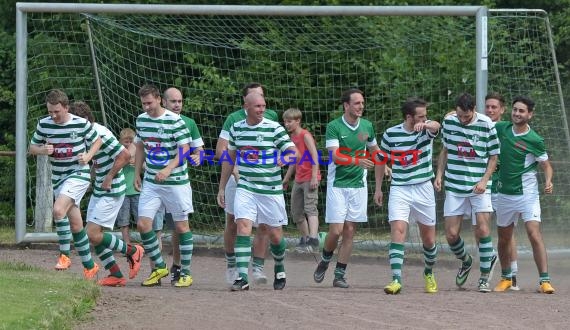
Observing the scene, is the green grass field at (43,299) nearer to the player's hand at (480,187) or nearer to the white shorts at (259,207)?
the white shorts at (259,207)

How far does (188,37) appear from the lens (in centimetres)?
1681

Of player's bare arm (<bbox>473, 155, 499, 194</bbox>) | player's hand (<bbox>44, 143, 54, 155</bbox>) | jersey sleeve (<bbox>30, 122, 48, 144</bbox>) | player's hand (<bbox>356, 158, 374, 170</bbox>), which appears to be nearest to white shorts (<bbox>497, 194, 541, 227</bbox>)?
player's bare arm (<bbox>473, 155, 499, 194</bbox>)

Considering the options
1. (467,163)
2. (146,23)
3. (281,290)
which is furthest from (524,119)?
(146,23)

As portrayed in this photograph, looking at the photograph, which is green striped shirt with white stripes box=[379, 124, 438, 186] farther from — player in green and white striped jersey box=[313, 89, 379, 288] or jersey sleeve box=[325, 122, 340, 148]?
jersey sleeve box=[325, 122, 340, 148]

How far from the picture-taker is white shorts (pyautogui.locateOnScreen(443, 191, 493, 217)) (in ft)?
40.7

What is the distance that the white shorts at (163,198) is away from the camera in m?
12.3

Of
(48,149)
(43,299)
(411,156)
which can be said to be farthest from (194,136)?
(43,299)

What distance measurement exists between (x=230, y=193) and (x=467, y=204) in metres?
2.41

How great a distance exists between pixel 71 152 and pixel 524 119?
14.5 feet

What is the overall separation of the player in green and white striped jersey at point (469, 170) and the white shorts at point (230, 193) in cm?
208

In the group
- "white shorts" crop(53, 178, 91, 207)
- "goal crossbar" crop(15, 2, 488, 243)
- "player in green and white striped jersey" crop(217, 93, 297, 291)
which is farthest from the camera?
"goal crossbar" crop(15, 2, 488, 243)

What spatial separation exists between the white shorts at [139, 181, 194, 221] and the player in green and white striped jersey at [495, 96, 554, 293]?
3.11 m

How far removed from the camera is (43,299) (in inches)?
397

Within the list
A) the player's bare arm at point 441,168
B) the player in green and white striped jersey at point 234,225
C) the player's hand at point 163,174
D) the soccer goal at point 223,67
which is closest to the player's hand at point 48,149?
the player's hand at point 163,174
